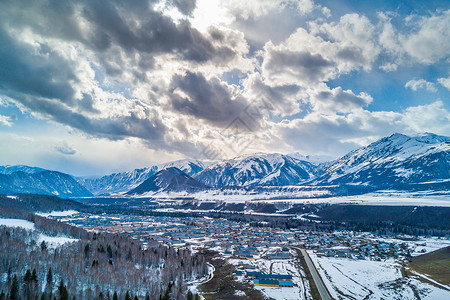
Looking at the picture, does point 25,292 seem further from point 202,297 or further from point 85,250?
point 202,297

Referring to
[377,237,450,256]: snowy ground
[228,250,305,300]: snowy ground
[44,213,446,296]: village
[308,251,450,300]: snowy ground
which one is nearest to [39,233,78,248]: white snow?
[44,213,446,296]: village

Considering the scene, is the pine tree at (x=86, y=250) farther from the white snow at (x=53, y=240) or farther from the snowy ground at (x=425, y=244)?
the snowy ground at (x=425, y=244)

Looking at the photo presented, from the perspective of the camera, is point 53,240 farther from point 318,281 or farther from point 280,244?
point 280,244

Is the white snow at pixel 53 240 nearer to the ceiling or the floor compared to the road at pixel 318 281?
nearer to the ceiling

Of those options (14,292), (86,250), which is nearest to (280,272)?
(86,250)

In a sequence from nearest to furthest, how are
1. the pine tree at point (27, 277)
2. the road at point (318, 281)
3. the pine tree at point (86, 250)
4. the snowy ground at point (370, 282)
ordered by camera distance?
the pine tree at point (27, 277)
the snowy ground at point (370, 282)
the road at point (318, 281)
the pine tree at point (86, 250)

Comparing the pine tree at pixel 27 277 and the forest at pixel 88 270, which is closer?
the forest at pixel 88 270

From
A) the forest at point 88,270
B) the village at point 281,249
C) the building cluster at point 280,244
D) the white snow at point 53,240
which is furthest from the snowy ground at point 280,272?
the white snow at point 53,240

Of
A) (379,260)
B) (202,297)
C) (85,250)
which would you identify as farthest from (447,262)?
(85,250)

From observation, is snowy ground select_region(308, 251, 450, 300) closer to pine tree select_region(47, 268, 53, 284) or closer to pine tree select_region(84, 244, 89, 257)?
pine tree select_region(47, 268, 53, 284)
